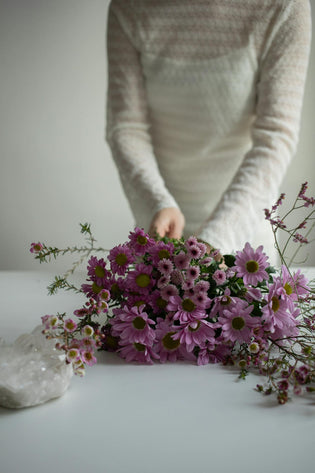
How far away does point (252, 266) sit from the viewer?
1.59 feet

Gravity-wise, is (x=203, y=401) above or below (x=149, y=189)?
below

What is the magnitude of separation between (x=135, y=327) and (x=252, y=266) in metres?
0.12

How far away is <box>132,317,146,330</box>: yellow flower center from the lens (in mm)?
484

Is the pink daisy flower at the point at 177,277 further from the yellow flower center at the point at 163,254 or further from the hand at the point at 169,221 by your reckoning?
the hand at the point at 169,221

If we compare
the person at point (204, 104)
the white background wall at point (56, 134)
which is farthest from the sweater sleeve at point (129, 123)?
the white background wall at point (56, 134)

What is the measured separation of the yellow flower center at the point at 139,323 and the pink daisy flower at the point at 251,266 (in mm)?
99

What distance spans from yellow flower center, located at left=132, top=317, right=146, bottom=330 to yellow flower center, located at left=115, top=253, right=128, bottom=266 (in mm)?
59

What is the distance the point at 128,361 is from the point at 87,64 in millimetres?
1412

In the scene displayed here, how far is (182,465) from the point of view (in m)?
0.32

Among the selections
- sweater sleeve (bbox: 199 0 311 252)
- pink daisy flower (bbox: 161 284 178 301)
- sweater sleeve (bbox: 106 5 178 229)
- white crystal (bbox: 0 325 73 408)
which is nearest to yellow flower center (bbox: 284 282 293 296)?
pink daisy flower (bbox: 161 284 178 301)

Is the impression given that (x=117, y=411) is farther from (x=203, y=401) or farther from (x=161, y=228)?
(x=161, y=228)

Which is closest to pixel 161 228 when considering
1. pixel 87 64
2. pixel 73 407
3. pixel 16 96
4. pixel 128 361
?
pixel 128 361

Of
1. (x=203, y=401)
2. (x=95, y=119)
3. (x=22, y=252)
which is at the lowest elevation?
(x=22, y=252)

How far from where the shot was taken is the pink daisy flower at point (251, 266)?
0.48m
